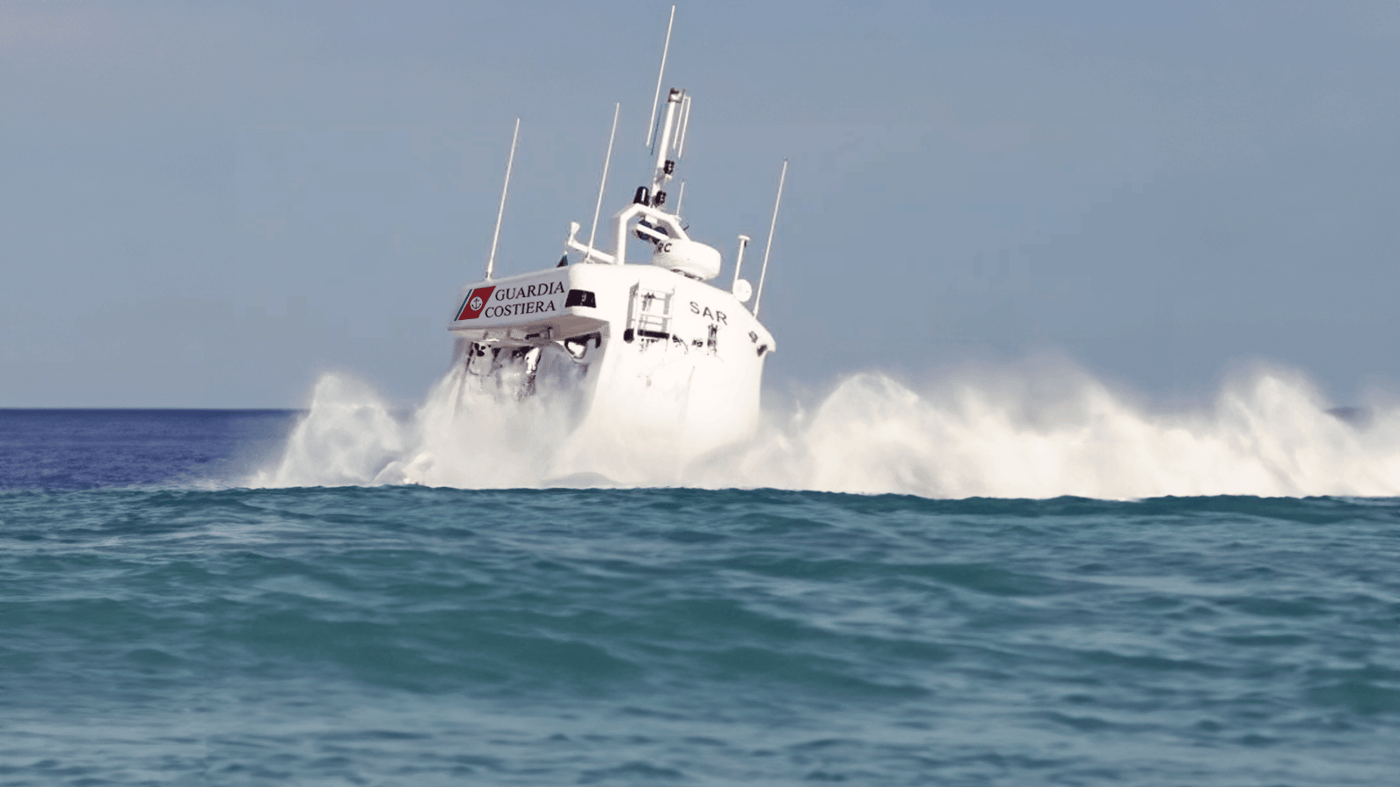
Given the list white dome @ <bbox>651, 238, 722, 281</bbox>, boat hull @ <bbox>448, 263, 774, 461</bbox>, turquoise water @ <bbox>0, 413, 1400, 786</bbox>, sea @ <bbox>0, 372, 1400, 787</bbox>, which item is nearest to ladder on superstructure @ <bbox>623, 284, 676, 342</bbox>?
boat hull @ <bbox>448, 263, 774, 461</bbox>

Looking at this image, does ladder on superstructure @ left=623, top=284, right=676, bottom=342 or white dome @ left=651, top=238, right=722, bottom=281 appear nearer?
ladder on superstructure @ left=623, top=284, right=676, bottom=342

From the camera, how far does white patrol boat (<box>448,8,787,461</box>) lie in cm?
2369

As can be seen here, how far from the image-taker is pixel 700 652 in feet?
32.0

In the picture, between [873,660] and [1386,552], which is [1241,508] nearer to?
[1386,552]

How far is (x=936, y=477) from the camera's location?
21703 mm

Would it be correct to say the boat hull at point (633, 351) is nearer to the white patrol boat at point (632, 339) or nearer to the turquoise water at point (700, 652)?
the white patrol boat at point (632, 339)

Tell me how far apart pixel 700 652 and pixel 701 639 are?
1.03ft

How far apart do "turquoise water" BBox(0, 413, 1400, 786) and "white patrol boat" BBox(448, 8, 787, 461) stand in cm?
810

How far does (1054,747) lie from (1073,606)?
3514 millimetres

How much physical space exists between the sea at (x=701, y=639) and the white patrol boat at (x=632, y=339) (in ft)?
15.2

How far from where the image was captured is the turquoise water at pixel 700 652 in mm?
7453

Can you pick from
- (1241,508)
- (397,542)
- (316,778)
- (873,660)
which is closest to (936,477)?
(1241,508)

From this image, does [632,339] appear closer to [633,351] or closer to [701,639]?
[633,351]

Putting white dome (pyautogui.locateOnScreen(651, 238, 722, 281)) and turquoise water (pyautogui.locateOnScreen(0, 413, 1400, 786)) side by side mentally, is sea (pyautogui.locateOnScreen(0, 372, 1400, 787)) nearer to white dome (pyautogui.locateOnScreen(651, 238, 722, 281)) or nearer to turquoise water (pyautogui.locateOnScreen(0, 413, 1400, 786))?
turquoise water (pyautogui.locateOnScreen(0, 413, 1400, 786))
